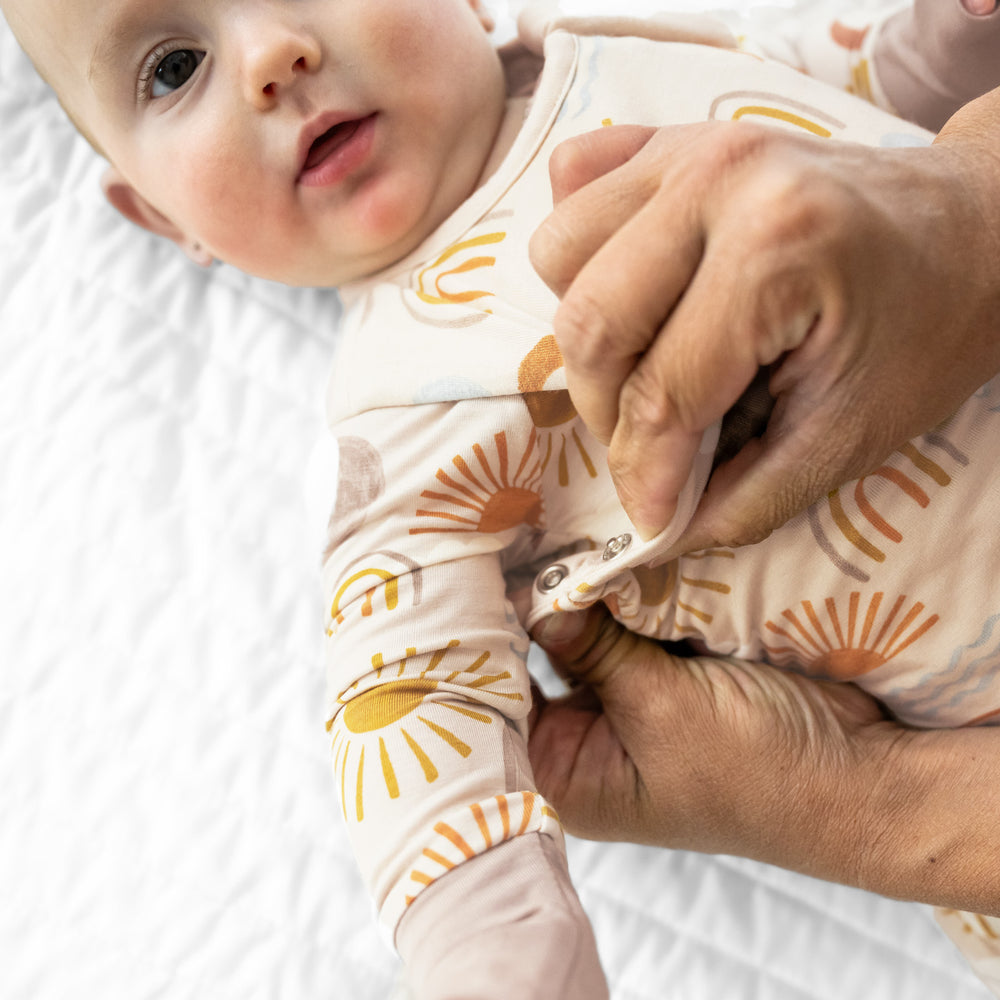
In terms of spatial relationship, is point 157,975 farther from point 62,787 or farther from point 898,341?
point 898,341

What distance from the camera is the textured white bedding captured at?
0.99m

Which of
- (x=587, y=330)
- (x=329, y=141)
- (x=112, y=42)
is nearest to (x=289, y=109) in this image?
(x=329, y=141)

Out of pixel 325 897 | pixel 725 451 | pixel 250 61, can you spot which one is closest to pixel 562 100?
pixel 250 61

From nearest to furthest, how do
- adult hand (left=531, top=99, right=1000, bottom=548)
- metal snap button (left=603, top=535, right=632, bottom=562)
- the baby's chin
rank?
adult hand (left=531, top=99, right=1000, bottom=548) < metal snap button (left=603, top=535, right=632, bottom=562) < the baby's chin

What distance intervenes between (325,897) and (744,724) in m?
0.47

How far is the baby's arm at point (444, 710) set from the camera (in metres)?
0.68

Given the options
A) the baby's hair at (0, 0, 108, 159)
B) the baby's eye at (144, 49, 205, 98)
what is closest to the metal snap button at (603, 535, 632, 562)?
the baby's eye at (144, 49, 205, 98)

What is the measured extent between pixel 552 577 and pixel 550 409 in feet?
0.52

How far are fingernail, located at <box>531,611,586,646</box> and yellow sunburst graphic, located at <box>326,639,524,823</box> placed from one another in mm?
92

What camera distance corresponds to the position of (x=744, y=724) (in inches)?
34.5

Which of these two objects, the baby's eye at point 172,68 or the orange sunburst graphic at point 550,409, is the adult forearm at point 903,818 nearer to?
the orange sunburst graphic at point 550,409

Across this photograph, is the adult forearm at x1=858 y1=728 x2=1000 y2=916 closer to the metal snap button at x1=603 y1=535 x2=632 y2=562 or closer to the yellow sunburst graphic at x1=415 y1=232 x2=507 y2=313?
the metal snap button at x1=603 y1=535 x2=632 y2=562

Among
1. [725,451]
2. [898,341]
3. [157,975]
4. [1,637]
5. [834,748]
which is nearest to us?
[898,341]

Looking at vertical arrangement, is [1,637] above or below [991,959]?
above
